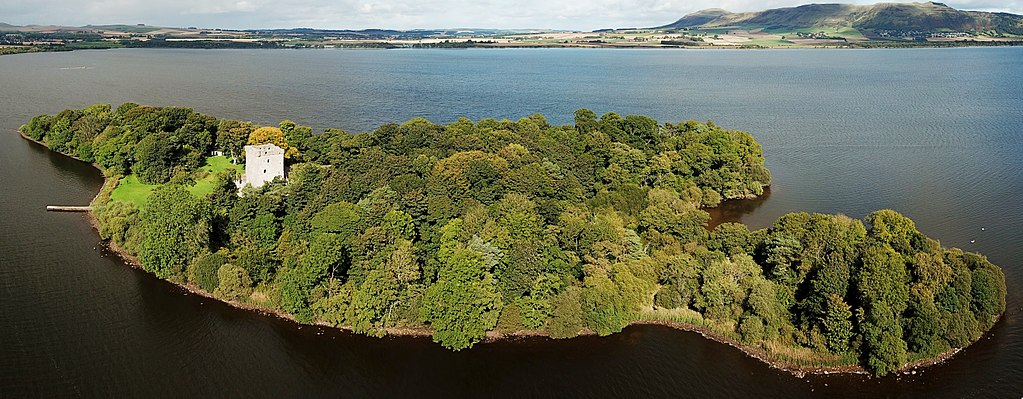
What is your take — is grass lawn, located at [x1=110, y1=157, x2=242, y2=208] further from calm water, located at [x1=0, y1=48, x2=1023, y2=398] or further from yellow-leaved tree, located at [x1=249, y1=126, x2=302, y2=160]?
calm water, located at [x1=0, y1=48, x2=1023, y2=398]

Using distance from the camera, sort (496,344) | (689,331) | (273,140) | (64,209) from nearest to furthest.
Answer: (496,344), (689,331), (64,209), (273,140)

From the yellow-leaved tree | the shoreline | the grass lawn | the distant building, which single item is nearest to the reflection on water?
the shoreline


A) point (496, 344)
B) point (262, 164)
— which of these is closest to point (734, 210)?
point (496, 344)

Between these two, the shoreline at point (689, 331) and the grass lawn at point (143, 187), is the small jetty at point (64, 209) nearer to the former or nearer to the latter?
the grass lawn at point (143, 187)

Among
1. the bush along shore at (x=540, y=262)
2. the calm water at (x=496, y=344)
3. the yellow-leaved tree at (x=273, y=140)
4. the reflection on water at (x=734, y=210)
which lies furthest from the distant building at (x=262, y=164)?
the reflection on water at (x=734, y=210)

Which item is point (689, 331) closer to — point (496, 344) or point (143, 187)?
point (496, 344)

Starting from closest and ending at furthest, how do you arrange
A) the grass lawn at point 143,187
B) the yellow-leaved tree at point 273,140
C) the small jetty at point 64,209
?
the small jetty at point 64,209 < the grass lawn at point 143,187 < the yellow-leaved tree at point 273,140
